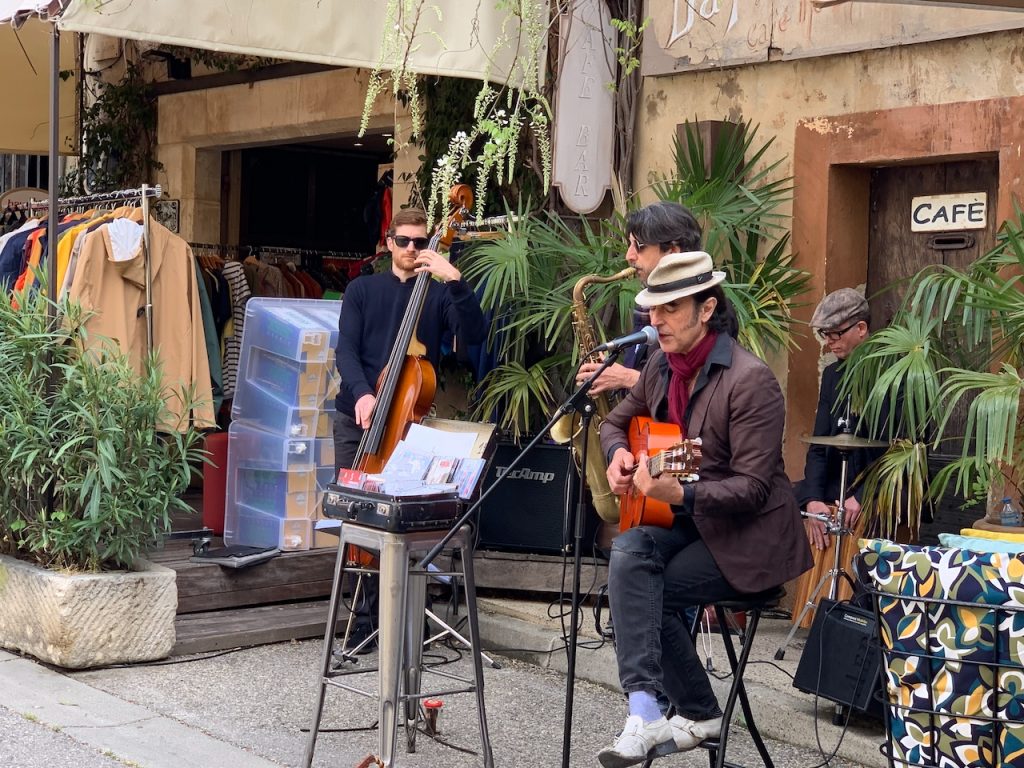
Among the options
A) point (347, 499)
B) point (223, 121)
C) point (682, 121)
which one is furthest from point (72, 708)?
point (223, 121)

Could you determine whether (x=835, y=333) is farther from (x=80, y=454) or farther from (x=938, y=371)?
(x=80, y=454)

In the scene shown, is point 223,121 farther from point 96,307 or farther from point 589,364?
point 589,364

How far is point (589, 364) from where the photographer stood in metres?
4.59

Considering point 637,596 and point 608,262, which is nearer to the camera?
point 637,596

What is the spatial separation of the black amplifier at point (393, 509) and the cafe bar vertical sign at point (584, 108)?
3.04 m

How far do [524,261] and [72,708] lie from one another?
2781mm

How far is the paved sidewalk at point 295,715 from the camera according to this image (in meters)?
4.73

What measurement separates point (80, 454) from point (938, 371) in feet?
11.4

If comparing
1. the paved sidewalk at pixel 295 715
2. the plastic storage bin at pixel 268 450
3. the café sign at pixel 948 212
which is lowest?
the paved sidewalk at pixel 295 715

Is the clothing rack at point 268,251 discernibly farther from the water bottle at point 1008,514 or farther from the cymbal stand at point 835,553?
the water bottle at point 1008,514

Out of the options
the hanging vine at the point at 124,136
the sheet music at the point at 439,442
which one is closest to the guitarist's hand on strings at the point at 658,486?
the sheet music at the point at 439,442

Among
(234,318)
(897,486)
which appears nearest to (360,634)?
(897,486)

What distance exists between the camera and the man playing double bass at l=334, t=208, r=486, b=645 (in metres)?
6.19

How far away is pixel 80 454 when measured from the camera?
580cm
